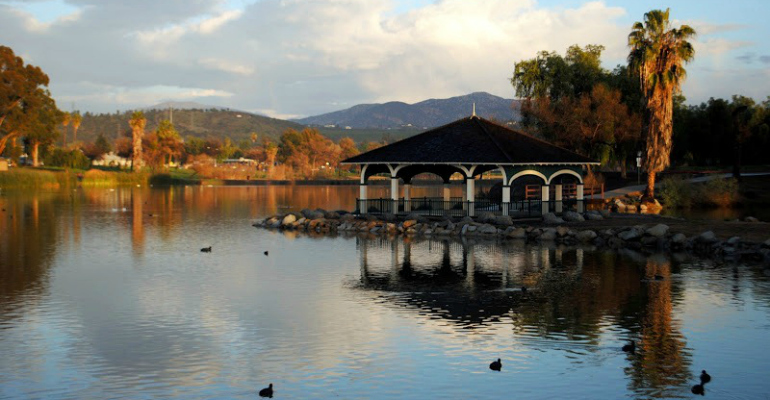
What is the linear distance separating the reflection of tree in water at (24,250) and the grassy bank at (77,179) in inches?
1378

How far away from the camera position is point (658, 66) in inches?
2121

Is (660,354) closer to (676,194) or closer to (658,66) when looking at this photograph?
(658,66)

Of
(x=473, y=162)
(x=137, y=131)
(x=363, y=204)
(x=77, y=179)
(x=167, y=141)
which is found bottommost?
(x=363, y=204)

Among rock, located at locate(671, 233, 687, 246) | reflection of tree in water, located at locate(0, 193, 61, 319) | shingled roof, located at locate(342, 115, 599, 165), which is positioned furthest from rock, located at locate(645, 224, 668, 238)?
reflection of tree in water, located at locate(0, 193, 61, 319)

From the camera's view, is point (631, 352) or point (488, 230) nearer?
point (631, 352)

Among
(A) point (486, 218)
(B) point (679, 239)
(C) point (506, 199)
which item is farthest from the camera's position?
(C) point (506, 199)

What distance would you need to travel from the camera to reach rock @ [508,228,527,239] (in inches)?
1581

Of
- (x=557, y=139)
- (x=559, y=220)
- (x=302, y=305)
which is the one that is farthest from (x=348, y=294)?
(x=557, y=139)

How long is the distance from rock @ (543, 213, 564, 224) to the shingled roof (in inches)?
118

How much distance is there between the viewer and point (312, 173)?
156625 millimetres

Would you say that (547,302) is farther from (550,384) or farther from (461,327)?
(550,384)

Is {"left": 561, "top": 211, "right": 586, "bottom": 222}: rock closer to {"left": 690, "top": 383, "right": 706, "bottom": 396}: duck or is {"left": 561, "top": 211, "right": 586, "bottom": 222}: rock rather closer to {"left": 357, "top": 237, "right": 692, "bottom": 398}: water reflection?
{"left": 357, "top": 237, "right": 692, "bottom": 398}: water reflection

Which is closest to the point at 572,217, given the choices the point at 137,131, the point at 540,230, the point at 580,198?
the point at 580,198

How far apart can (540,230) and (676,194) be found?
2583cm
